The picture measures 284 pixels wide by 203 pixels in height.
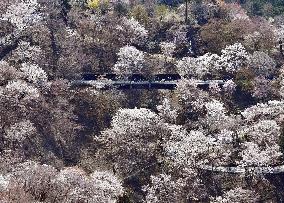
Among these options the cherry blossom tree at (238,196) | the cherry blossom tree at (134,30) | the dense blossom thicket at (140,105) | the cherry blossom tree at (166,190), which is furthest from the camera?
the cherry blossom tree at (134,30)

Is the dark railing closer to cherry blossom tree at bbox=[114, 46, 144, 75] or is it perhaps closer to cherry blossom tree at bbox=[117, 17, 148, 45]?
cherry blossom tree at bbox=[114, 46, 144, 75]

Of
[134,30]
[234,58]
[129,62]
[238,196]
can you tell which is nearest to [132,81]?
[129,62]

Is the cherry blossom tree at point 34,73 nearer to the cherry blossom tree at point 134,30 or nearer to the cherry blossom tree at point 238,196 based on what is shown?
the cherry blossom tree at point 134,30

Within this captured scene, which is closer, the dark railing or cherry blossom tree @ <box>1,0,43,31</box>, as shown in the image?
the dark railing

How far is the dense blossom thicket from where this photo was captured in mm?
39031

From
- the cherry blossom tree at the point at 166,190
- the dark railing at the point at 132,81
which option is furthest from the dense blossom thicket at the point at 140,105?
the dark railing at the point at 132,81

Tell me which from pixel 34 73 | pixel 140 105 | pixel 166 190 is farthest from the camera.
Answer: pixel 140 105

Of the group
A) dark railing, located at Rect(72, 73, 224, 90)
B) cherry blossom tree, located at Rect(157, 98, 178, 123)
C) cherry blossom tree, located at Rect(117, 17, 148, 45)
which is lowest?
dark railing, located at Rect(72, 73, 224, 90)

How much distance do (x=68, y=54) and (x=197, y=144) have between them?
20.5 m

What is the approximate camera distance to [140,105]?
51.6 meters

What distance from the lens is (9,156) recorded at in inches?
1560

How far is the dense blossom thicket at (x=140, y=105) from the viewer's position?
39031 millimetres

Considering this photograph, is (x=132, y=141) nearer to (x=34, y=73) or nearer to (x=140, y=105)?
(x=140, y=105)

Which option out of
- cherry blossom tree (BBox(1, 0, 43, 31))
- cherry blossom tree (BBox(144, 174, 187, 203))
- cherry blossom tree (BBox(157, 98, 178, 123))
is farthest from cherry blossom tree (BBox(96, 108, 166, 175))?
cherry blossom tree (BBox(1, 0, 43, 31))
